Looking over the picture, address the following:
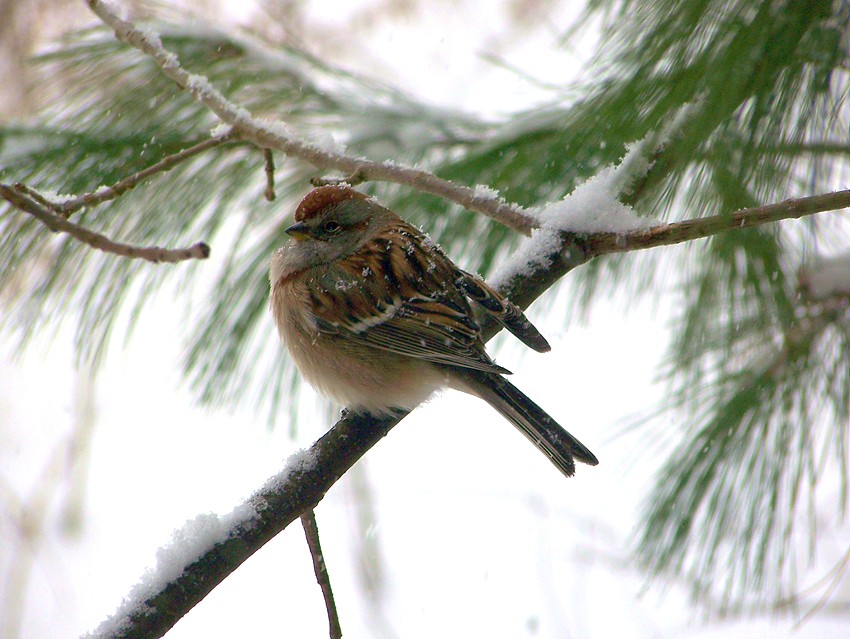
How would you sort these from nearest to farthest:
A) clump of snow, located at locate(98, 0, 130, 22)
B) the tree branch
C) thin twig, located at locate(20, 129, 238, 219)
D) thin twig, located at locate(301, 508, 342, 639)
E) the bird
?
the tree branch → thin twig, located at locate(301, 508, 342, 639) → thin twig, located at locate(20, 129, 238, 219) → clump of snow, located at locate(98, 0, 130, 22) → the bird

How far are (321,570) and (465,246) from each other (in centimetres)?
106

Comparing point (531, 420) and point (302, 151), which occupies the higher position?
point (302, 151)

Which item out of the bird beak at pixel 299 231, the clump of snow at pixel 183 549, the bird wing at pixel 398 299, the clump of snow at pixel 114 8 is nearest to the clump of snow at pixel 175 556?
the clump of snow at pixel 183 549

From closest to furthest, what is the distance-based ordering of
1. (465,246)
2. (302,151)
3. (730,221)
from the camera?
(730,221) < (302,151) < (465,246)

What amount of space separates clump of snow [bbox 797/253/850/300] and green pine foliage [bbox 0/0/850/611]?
0.03m

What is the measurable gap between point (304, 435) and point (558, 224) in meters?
1.23

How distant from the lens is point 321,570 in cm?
123

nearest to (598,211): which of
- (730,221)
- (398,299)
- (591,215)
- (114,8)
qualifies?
(591,215)

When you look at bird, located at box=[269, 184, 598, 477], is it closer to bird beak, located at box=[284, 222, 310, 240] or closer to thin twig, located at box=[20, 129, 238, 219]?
bird beak, located at box=[284, 222, 310, 240]

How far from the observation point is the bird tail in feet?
5.29

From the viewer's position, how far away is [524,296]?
5.29ft

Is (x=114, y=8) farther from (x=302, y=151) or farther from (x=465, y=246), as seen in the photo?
(x=465, y=246)

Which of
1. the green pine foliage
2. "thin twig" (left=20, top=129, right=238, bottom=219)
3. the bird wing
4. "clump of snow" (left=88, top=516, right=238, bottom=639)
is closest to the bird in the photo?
the bird wing

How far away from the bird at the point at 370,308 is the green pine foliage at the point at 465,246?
0.47ft
